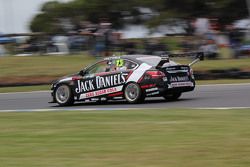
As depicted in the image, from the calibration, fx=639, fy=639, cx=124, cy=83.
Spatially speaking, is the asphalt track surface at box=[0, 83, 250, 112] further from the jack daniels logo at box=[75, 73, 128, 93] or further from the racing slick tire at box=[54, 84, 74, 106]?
the jack daniels logo at box=[75, 73, 128, 93]

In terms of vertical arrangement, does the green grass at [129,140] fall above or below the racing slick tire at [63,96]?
below

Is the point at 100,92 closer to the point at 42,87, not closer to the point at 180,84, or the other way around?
the point at 180,84

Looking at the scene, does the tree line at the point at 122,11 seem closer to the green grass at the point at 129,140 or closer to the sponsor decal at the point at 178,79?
→ the sponsor decal at the point at 178,79

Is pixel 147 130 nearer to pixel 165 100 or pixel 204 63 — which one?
pixel 165 100

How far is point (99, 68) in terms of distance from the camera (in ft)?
55.4

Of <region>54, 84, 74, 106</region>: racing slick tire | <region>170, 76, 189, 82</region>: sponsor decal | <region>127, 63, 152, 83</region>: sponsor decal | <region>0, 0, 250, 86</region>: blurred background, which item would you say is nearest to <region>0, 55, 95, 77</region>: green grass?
<region>0, 0, 250, 86</region>: blurred background

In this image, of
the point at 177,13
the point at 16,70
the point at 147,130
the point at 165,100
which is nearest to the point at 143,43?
the point at 177,13

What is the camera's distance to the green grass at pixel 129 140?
724cm

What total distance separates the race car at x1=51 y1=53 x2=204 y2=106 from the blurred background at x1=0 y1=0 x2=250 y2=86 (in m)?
7.69

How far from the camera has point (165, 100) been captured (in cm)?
1722

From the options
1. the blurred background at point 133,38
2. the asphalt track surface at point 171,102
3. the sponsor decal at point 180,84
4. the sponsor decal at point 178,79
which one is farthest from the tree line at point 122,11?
the sponsor decal at point 178,79

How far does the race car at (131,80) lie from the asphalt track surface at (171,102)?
259 millimetres

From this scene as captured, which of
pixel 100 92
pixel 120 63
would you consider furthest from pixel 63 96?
pixel 120 63

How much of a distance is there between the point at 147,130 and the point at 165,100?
762cm
